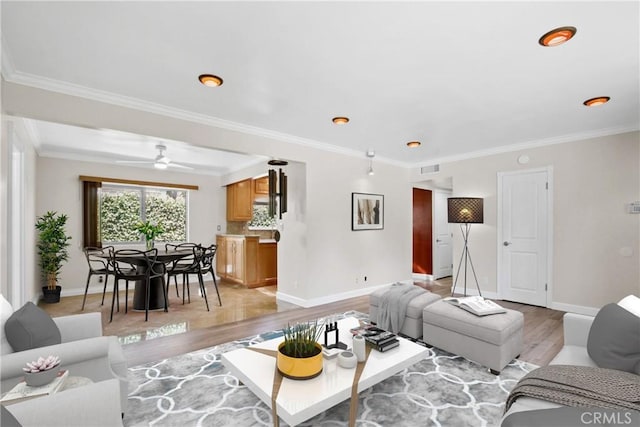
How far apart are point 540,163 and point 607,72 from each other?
2233mm

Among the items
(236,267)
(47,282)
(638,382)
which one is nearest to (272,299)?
(236,267)

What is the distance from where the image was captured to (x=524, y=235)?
15.4 feet

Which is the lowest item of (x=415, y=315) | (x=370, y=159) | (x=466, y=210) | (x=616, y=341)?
(x=415, y=315)

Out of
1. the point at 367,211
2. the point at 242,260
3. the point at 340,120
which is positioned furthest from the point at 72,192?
the point at 367,211

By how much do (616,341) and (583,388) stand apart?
626 mm

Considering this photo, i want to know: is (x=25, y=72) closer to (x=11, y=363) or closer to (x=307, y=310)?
(x=11, y=363)

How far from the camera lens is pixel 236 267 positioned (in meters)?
6.20

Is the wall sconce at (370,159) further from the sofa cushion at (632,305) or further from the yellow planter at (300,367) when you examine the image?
the yellow planter at (300,367)

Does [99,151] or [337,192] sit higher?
[99,151]

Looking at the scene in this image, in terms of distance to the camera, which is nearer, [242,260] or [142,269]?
[142,269]

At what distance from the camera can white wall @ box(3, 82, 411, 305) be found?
3.30 m

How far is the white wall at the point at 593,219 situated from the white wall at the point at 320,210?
2.23 metres

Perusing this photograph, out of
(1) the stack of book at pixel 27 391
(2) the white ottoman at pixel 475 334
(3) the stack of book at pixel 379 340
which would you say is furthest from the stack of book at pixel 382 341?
(1) the stack of book at pixel 27 391
